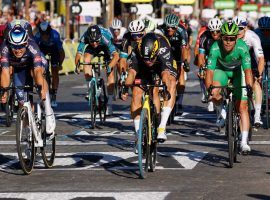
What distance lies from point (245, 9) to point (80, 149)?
109726mm

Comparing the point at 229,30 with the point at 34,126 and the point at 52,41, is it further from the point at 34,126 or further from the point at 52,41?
the point at 52,41

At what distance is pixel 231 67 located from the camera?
15.4 m

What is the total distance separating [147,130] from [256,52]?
4.51m

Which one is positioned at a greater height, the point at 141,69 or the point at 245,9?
the point at 141,69

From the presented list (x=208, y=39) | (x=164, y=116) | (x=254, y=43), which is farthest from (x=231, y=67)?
(x=208, y=39)

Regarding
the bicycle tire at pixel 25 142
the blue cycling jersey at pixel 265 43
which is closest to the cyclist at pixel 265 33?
the blue cycling jersey at pixel 265 43

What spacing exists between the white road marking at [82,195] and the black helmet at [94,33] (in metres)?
8.67

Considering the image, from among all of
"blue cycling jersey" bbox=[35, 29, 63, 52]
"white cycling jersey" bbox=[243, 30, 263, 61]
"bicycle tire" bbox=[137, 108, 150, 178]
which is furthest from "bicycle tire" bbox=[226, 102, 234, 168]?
"blue cycling jersey" bbox=[35, 29, 63, 52]

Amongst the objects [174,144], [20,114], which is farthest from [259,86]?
[20,114]

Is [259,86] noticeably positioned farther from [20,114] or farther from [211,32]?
[20,114]

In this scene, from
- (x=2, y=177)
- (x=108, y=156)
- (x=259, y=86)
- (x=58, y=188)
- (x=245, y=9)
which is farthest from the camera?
(x=245, y=9)

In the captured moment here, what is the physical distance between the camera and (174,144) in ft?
56.7

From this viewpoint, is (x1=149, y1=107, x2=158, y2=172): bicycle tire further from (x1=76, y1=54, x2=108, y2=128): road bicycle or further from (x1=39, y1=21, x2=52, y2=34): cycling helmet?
(x1=39, y1=21, x2=52, y2=34): cycling helmet

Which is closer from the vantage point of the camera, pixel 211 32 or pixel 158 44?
pixel 158 44
